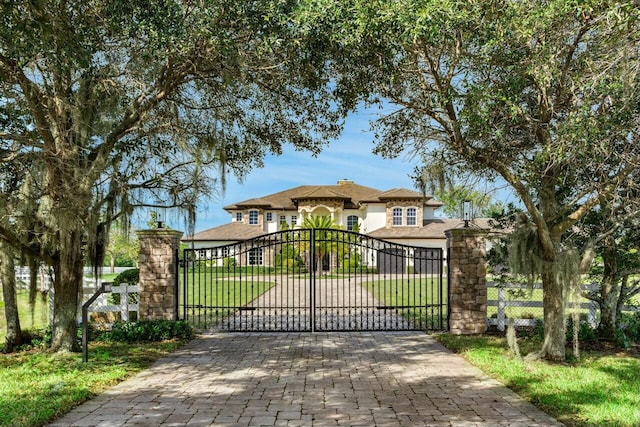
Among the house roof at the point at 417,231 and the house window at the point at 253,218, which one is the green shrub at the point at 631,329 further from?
the house window at the point at 253,218

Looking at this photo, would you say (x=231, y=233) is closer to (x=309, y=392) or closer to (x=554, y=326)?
(x=554, y=326)

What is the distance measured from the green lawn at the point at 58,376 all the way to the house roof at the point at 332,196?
2783 cm

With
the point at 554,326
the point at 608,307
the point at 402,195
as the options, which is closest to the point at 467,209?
the point at 554,326

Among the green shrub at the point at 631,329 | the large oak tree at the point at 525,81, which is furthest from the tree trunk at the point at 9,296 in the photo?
the green shrub at the point at 631,329

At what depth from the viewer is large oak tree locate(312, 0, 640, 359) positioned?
638 centimetres

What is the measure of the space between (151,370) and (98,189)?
3001 mm

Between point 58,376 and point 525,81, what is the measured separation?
26.2 ft

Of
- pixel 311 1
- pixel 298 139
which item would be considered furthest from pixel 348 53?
pixel 298 139

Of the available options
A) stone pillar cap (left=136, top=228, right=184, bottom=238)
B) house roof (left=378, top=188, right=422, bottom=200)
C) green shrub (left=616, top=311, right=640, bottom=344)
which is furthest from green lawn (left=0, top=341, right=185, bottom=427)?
house roof (left=378, top=188, right=422, bottom=200)

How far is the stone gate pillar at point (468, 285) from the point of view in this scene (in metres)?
10.8

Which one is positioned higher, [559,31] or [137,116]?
[559,31]

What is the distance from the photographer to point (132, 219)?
29.4 feet

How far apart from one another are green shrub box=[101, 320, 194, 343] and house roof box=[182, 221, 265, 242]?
86.6 feet

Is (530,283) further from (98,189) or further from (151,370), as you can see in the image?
(98,189)
